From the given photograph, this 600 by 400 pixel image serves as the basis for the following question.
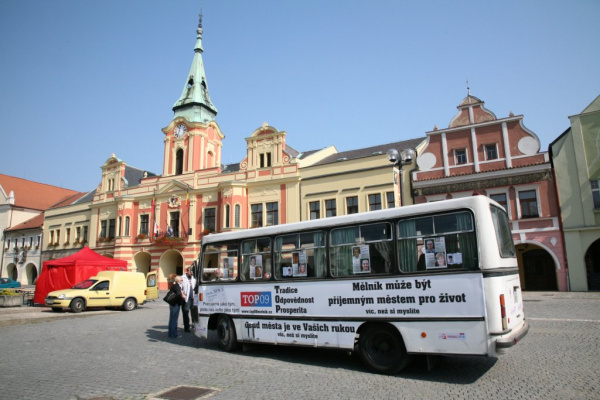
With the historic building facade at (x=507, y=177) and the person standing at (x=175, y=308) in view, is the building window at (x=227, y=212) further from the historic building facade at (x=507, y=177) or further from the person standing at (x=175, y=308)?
the person standing at (x=175, y=308)

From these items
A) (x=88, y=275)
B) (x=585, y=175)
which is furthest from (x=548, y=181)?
(x=88, y=275)

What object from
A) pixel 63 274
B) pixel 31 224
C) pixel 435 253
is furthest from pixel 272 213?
pixel 31 224

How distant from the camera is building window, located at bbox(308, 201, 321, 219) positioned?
2934cm

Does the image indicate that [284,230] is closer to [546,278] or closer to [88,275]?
[88,275]

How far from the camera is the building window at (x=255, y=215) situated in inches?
1251

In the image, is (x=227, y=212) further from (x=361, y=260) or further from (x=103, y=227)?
(x=361, y=260)

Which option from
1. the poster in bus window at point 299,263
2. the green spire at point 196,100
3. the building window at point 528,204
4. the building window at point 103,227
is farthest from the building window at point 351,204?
the building window at point 103,227

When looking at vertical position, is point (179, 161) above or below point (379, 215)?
above

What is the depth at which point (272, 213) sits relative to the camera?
31.3 m

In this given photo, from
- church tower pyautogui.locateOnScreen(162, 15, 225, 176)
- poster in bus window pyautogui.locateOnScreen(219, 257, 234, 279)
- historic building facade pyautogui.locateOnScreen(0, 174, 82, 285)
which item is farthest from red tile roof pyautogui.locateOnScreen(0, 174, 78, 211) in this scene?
poster in bus window pyautogui.locateOnScreen(219, 257, 234, 279)

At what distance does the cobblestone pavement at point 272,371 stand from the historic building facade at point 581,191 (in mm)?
12508

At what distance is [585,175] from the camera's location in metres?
22.6

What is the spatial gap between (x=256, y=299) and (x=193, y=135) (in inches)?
1183

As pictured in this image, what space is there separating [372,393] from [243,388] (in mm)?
2022
